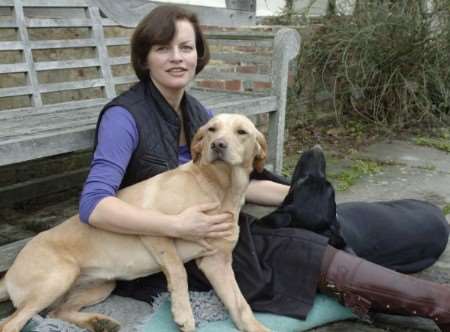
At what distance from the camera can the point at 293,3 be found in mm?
6836

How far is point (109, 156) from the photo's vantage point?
244cm

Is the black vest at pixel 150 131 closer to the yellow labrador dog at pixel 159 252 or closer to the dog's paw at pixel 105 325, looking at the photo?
the yellow labrador dog at pixel 159 252

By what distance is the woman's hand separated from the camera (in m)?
2.31

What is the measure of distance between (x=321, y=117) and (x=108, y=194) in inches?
178

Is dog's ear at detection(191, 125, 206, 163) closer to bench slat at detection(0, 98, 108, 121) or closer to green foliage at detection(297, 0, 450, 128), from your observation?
bench slat at detection(0, 98, 108, 121)

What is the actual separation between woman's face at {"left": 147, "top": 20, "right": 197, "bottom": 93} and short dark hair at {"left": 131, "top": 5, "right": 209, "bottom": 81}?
3 cm

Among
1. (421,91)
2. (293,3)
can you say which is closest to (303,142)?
(421,91)

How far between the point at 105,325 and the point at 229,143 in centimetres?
89

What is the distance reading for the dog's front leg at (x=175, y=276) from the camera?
2303 mm

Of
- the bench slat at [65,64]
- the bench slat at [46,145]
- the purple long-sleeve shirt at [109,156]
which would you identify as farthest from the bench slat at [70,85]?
the purple long-sleeve shirt at [109,156]

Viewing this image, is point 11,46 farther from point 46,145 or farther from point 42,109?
point 46,145

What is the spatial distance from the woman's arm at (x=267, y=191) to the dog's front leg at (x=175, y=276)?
71 centimetres

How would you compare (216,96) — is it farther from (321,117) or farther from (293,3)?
(293,3)

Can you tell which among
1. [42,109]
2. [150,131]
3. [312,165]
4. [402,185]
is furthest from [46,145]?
[402,185]
